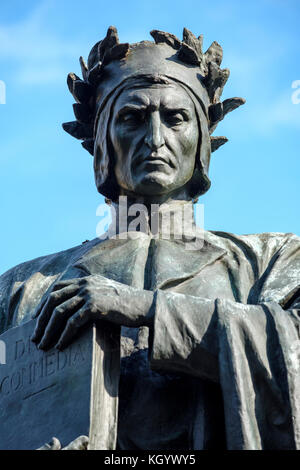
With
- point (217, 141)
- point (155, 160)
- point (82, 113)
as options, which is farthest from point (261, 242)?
point (82, 113)

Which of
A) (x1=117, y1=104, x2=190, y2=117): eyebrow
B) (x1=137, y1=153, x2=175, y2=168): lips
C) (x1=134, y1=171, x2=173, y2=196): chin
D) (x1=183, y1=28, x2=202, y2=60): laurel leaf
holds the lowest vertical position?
(x1=134, y1=171, x2=173, y2=196): chin

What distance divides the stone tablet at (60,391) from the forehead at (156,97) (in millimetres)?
2324

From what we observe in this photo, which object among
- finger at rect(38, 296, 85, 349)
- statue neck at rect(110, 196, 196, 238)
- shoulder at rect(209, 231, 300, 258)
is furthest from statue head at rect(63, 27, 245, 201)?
finger at rect(38, 296, 85, 349)

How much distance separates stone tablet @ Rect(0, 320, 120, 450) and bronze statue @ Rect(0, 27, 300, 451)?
159 mm

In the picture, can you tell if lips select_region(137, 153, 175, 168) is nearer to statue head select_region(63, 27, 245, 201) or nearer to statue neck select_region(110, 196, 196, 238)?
statue head select_region(63, 27, 245, 201)

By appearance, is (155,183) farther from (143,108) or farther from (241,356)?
(241,356)

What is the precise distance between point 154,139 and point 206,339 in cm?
221

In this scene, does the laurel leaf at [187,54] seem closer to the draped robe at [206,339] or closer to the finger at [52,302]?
the draped robe at [206,339]

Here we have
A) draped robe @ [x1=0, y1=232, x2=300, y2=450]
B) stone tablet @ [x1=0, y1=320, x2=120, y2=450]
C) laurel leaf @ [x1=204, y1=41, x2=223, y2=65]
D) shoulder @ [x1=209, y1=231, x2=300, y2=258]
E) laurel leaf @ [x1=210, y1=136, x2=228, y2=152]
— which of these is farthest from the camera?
laurel leaf @ [x1=210, y1=136, x2=228, y2=152]

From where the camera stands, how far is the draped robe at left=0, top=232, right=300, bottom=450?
9133 millimetres

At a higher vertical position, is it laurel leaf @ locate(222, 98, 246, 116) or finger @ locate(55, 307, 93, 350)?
laurel leaf @ locate(222, 98, 246, 116)

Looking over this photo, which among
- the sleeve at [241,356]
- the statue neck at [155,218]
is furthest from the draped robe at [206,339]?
the statue neck at [155,218]

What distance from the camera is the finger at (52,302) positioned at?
31.2ft
